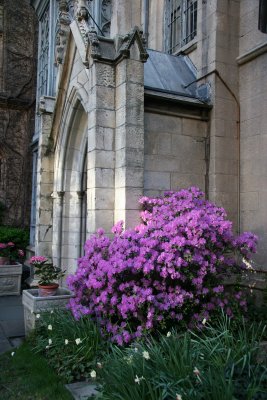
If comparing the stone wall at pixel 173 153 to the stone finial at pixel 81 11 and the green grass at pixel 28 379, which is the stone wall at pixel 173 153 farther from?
the green grass at pixel 28 379

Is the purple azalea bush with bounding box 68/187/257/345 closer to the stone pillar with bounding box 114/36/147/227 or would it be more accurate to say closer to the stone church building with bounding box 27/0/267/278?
the stone pillar with bounding box 114/36/147/227

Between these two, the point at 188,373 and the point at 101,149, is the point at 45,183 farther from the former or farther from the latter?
the point at 188,373

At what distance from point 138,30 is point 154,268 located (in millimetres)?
3408

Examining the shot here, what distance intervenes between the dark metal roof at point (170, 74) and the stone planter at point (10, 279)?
5.96 metres

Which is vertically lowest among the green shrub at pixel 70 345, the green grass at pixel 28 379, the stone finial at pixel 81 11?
the green grass at pixel 28 379

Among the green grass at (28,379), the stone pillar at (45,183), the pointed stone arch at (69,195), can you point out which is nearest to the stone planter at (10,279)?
the stone pillar at (45,183)

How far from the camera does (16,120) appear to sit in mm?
16641

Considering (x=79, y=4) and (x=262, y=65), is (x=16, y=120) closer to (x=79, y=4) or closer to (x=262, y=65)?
Answer: (x=79, y=4)

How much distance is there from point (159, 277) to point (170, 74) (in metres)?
3.98

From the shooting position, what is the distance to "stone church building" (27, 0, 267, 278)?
5871mm

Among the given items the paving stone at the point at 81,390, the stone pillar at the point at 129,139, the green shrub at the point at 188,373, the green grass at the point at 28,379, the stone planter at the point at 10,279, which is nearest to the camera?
the green shrub at the point at 188,373

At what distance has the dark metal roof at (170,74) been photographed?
6828mm

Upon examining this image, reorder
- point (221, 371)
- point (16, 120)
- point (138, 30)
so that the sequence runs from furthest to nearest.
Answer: point (16, 120)
point (138, 30)
point (221, 371)

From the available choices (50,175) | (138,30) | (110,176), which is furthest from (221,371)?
(50,175)
